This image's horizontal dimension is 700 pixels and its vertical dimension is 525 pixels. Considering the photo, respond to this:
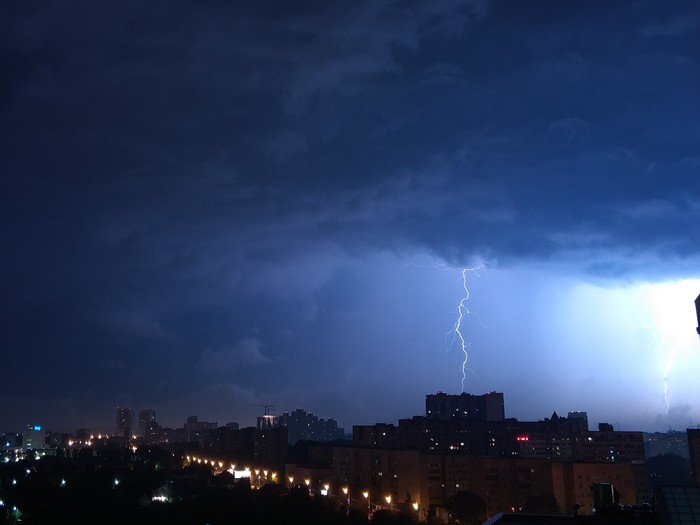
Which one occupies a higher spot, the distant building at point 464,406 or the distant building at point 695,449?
the distant building at point 464,406

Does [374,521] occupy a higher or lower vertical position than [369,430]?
lower

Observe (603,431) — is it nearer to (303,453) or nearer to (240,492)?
(240,492)

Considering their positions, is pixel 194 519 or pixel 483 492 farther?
pixel 483 492

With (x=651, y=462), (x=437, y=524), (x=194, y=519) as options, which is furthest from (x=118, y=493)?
(x=651, y=462)

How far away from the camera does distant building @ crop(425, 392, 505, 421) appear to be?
9656cm

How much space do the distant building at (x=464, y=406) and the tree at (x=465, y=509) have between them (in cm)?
5337

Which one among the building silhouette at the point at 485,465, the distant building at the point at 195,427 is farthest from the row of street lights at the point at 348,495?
the distant building at the point at 195,427

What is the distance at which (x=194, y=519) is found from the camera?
110ft

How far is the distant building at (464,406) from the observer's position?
96.6m

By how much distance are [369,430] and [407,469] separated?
19.5 m

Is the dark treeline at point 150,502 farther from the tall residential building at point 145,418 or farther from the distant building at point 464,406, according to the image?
the tall residential building at point 145,418

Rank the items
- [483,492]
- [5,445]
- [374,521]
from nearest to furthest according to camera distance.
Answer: [374,521], [483,492], [5,445]

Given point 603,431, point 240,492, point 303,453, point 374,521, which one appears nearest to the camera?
point 374,521

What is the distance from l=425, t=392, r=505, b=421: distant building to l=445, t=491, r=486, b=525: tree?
175 feet
